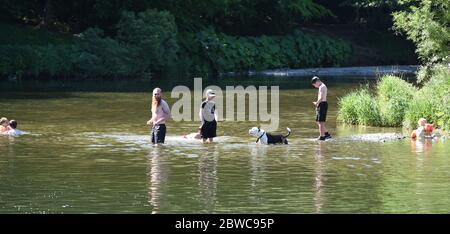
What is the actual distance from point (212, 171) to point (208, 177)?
0.85 meters

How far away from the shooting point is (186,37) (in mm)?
64750

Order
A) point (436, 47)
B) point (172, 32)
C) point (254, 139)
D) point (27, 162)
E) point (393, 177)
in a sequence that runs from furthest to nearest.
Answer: point (172, 32)
point (436, 47)
point (254, 139)
point (27, 162)
point (393, 177)

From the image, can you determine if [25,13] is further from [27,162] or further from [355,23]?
[27,162]

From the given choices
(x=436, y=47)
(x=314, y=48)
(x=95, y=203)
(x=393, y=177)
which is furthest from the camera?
(x=314, y=48)

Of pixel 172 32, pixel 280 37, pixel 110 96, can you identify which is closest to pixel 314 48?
pixel 280 37

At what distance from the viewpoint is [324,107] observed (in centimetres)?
2755

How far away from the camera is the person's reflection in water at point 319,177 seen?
17.4m

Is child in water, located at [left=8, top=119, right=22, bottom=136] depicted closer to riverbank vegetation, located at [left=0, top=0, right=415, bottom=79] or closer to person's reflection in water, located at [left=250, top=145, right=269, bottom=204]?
person's reflection in water, located at [left=250, top=145, right=269, bottom=204]

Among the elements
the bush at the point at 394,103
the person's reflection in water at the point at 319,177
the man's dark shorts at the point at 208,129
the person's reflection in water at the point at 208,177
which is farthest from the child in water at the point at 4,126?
the bush at the point at 394,103

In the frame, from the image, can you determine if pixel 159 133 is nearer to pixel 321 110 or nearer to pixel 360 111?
pixel 321 110

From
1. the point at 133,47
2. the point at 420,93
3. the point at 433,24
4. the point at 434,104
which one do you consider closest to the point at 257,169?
the point at 434,104

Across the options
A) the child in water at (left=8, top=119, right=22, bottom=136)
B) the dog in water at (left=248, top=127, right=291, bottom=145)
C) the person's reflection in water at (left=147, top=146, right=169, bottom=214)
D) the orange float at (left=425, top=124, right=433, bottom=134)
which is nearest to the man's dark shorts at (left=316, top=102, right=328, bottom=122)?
the dog in water at (left=248, top=127, right=291, bottom=145)

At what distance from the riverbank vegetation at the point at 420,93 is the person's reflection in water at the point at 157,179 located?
824 centimetres
